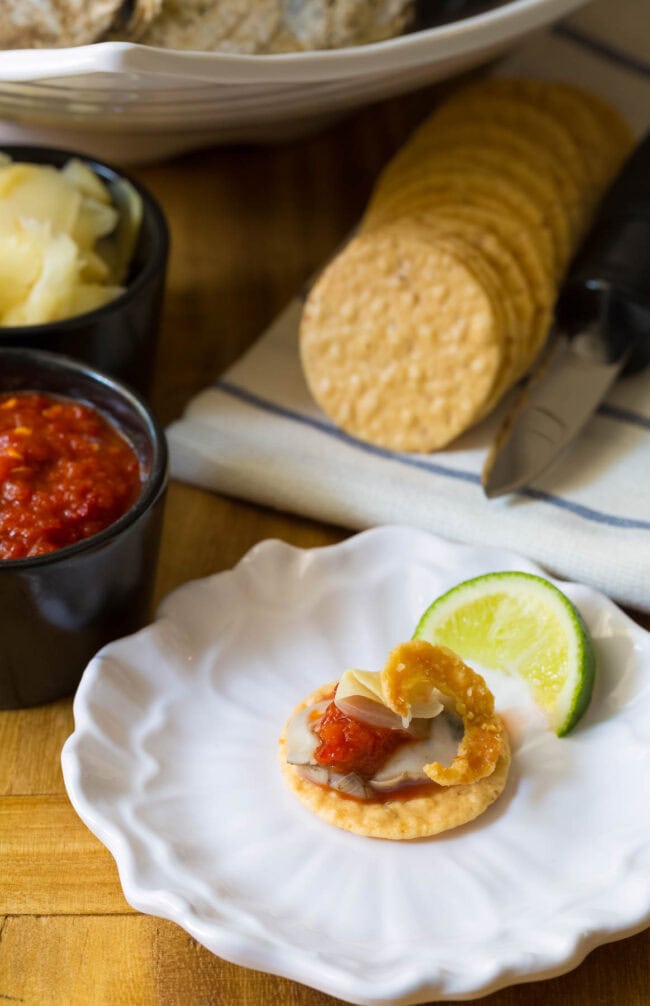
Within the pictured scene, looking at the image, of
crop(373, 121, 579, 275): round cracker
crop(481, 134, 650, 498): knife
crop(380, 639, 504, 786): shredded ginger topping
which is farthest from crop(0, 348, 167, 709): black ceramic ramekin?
crop(373, 121, 579, 275): round cracker

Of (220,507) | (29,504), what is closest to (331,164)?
(220,507)

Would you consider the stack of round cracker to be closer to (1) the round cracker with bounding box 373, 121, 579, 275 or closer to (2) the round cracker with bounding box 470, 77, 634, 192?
(1) the round cracker with bounding box 373, 121, 579, 275

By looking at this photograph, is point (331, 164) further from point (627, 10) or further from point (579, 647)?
point (579, 647)

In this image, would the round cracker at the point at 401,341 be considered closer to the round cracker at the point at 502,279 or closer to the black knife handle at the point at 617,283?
the round cracker at the point at 502,279

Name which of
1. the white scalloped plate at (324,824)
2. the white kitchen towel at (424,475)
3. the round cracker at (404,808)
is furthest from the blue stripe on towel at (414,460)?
the round cracker at (404,808)

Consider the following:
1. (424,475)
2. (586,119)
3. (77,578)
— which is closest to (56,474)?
(77,578)

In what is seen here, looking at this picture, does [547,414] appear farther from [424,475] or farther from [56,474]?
[56,474]
